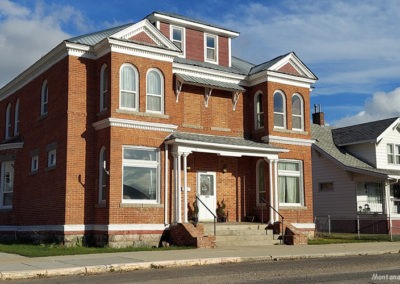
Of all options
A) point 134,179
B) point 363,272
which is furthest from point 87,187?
point 363,272

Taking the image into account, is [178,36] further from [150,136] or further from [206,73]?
[150,136]

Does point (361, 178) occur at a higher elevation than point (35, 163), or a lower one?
lower

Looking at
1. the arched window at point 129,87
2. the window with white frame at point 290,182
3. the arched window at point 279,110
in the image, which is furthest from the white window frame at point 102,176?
the arched window at point 279,110

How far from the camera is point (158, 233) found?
66.4 feet

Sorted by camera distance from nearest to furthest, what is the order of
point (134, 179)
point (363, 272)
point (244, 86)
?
point (363, 272), point (134, 179), point (244, 86)

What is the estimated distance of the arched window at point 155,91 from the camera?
21.2 metres

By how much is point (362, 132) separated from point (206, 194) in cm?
1547

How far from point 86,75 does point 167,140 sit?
13.7 feet

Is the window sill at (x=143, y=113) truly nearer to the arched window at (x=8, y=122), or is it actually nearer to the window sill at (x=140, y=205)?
the window sill at (x=140, y=205)

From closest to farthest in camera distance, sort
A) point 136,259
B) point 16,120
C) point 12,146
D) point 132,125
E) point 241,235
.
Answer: point 136,259, point 132,125, point 241,235, point 12,146, point 16,120

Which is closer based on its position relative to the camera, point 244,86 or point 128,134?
point 128,134

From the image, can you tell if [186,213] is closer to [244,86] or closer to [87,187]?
[87,187]

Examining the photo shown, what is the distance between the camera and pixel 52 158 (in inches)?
867

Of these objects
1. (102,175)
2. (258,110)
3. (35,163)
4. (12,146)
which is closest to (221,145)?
(258,110)
